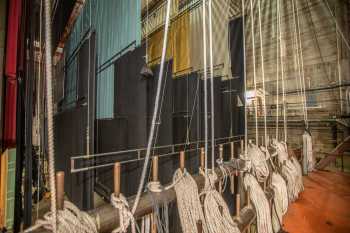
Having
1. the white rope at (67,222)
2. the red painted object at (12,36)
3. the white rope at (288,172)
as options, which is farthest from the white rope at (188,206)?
the red painted object at (12,36)

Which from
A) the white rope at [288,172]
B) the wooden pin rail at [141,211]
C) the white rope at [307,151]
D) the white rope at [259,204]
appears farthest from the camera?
the white rope at [307,151]

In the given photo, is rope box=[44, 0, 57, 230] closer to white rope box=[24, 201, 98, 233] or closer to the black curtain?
white rope box=[24, 201, 98, 233]

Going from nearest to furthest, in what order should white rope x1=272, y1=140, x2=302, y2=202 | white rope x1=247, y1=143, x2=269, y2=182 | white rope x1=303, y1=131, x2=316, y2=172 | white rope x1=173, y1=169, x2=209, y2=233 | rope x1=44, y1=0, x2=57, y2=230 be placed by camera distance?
rope x1=44, y1=0, x2=57, y2=230
white rope x1=173, y1=169, x2=209, y2=233
white rope x1=247, y1=143, x2=269, y2=182
white rope x1=272, y1=140, x2=302, y2=202
white rope x1=303, y1=131, x2=316, y2=172

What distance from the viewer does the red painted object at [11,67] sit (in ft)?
3.26

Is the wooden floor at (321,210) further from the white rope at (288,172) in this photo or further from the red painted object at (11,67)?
the red painted object at (11,67)

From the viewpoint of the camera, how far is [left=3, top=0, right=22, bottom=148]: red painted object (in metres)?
0.99

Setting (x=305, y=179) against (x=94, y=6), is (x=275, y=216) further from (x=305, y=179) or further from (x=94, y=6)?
(x=94, y=6)

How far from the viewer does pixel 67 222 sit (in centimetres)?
43

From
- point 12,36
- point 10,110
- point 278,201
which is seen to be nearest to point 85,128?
point 10,110

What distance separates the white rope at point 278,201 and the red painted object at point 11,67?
1.48m

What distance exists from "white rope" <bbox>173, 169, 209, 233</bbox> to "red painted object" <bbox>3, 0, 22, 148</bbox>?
36.5 inches

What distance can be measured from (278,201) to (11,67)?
5.40ft

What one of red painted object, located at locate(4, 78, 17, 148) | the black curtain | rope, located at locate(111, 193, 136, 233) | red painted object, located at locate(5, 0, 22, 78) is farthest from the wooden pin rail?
the black curtain

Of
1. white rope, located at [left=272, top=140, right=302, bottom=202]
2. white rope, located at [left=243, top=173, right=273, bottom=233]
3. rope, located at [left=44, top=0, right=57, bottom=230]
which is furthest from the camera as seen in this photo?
white rope, located at [left=272, top=140, right=302, bottom=202]
